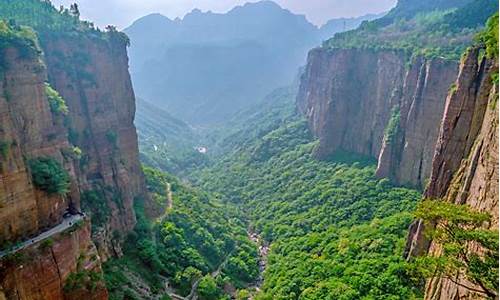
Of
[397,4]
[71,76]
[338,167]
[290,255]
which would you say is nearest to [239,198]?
Answer: [338,167]

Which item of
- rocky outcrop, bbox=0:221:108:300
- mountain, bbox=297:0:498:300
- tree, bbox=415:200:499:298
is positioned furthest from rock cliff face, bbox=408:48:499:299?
rocky outcrop, bbox=0:221:108:300

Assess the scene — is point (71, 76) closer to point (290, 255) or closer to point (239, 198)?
point (290, 255)

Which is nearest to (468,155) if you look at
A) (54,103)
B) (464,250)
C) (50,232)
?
(464,250)

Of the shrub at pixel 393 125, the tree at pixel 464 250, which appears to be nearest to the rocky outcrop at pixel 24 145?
the tree at pixel 464 250

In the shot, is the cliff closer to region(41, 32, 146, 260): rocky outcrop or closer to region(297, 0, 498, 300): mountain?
region(41, 32, 146, 260): rocky outcrop

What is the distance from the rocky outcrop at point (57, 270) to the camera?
27797mm

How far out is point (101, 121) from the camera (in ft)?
173

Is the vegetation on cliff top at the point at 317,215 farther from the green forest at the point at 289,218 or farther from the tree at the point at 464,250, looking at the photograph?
the tree at the point at 464,250

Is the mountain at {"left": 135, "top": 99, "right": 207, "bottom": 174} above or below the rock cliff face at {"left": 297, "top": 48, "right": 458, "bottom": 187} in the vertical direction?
below

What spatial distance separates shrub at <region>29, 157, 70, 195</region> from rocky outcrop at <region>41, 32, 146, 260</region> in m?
11.6

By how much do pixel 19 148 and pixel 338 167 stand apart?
184 feet

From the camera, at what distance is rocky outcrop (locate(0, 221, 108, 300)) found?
2780cm

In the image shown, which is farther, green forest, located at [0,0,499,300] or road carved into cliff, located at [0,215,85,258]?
road carved into cliff, located at [0,215,85,258]

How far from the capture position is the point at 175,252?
54.8 m
